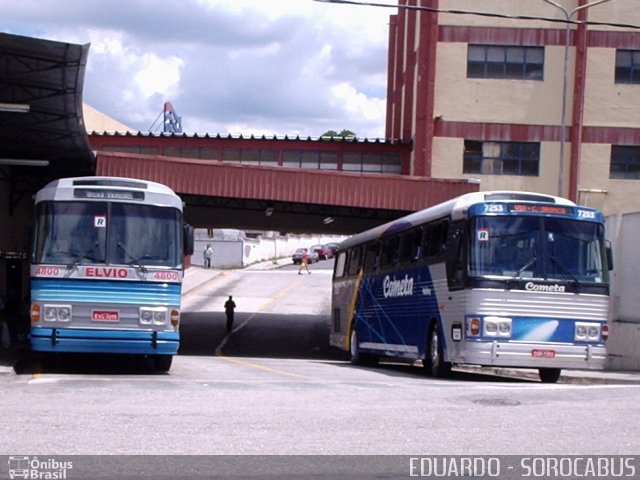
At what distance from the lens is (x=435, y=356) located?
21.4m

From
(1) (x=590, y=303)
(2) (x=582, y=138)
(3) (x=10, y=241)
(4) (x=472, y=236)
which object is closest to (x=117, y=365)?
(4) (x=472, y=236)

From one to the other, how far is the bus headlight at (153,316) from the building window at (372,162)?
105 ft

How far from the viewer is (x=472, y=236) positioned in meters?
19.4

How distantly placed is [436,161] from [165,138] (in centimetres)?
1503

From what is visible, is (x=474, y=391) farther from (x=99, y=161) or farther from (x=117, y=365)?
(x=99, y=161)

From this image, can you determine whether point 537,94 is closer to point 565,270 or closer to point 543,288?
point 565,270

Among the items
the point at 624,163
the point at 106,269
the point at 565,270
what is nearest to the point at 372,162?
the point at 624,163

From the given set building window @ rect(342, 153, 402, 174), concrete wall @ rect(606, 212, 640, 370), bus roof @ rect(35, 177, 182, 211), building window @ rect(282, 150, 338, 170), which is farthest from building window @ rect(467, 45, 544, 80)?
bus roof @ rect(35, 177, 182, 211)

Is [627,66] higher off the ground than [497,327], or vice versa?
[627,66]

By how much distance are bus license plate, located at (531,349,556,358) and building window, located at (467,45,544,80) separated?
85.3ft

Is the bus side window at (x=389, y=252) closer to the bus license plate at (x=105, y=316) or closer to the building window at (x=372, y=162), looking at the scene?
the bus license plate at (x=105, y=316)

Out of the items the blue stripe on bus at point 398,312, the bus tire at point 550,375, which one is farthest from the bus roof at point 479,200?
the bus tire at point 550,375

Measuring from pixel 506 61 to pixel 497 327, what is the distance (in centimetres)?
2654

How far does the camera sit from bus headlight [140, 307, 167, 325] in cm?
1872
